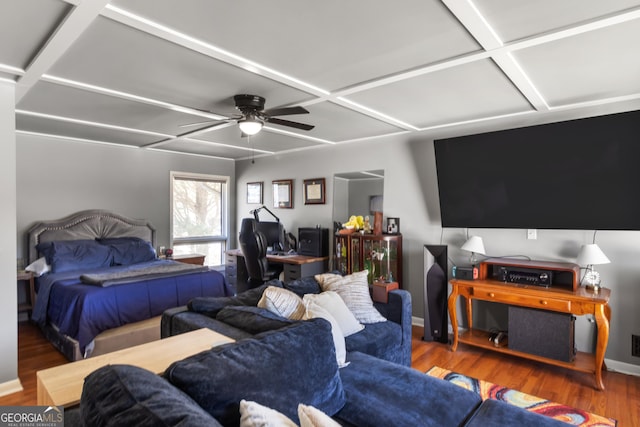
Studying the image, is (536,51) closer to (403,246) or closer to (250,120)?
(250,120)

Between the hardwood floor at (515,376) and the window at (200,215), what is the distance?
2.52 m

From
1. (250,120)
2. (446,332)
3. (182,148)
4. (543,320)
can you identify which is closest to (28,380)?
(250,120)

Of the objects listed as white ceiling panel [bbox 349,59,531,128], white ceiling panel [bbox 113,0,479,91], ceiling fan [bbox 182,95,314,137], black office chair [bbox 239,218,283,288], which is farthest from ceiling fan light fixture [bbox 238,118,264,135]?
black office chair [bbox 239,218,283,288]

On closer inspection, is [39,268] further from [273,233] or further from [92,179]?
[273,233]

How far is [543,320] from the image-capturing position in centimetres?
306

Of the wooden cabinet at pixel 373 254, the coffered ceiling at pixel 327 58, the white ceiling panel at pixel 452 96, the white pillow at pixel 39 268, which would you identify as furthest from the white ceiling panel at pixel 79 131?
the white ceiling panel at pixel 452 96

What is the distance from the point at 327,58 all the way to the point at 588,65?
170cm

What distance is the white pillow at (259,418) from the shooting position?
1.02 meters

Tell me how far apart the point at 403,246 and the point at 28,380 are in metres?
3.88

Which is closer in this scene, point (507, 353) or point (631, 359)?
Result: point (631, 359)

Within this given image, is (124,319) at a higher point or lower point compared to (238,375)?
lower

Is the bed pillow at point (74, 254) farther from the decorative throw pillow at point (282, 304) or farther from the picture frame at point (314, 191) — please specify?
the decorative throw pillow at point (282, 304)

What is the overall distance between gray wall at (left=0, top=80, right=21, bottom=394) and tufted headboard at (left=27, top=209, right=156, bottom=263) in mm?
1914

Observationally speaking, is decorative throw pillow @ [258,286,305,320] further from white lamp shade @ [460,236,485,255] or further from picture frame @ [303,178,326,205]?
picture frame @ [303,178,326,205]
